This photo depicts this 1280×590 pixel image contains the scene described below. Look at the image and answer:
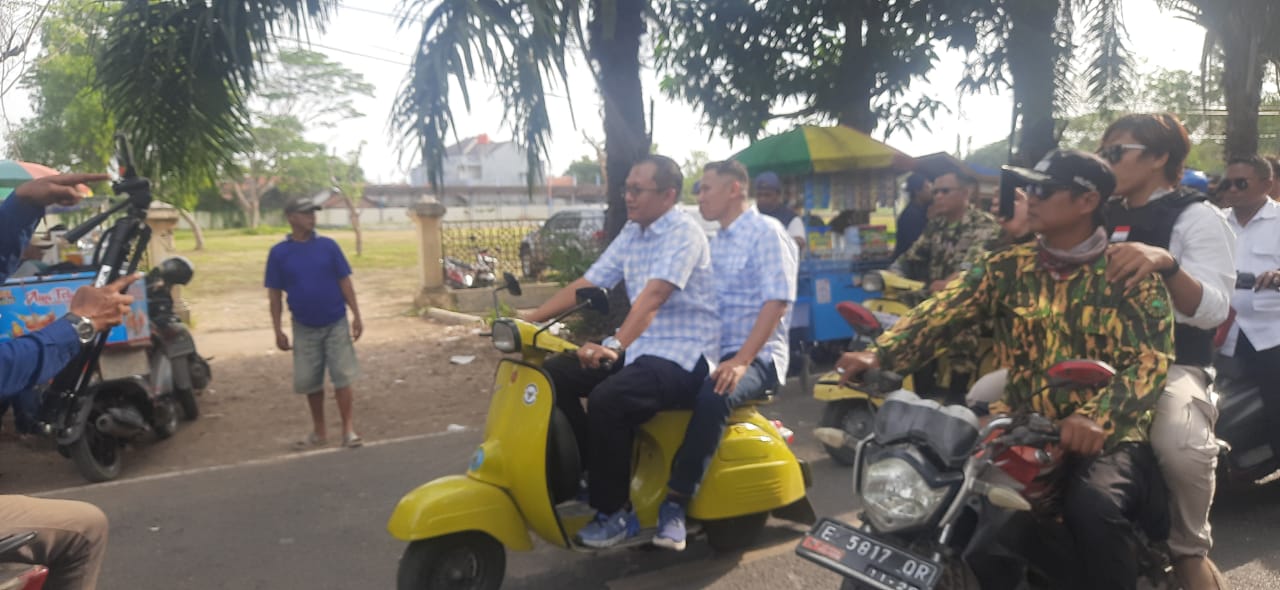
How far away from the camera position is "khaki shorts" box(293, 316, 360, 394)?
574 cm

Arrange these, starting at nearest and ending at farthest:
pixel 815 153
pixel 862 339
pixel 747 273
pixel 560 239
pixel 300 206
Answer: pixel 747 273
pixel 862 339
pixel 300 206
pixel 815 153
pixel 560 239

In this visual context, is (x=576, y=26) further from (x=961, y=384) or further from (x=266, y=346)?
(x=266, y=346)

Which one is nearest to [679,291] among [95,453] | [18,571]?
[18,571]

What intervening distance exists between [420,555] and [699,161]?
5739 centimetres

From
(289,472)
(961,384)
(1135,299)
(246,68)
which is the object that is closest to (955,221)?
(961,384)

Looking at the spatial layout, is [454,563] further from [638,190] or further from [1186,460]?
[1186,460]

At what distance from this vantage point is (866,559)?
2039 mm

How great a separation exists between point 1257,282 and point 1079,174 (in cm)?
256

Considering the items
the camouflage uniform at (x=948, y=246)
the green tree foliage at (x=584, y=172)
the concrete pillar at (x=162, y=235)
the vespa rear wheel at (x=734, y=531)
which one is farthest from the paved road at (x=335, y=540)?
the green tree foliage at (x=584, y=172)

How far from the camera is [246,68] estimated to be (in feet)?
20.1

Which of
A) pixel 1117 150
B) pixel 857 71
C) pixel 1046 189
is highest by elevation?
pixel 857 71

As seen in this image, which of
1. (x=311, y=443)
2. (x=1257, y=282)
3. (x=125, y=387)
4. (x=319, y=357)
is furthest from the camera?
(x=311, y=443)

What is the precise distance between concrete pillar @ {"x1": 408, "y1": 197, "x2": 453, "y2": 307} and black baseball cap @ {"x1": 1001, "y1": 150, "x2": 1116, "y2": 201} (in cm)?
1012

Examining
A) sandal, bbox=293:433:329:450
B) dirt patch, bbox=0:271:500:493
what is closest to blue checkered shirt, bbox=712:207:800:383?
dirt patch, bbox=0:271:500:493
